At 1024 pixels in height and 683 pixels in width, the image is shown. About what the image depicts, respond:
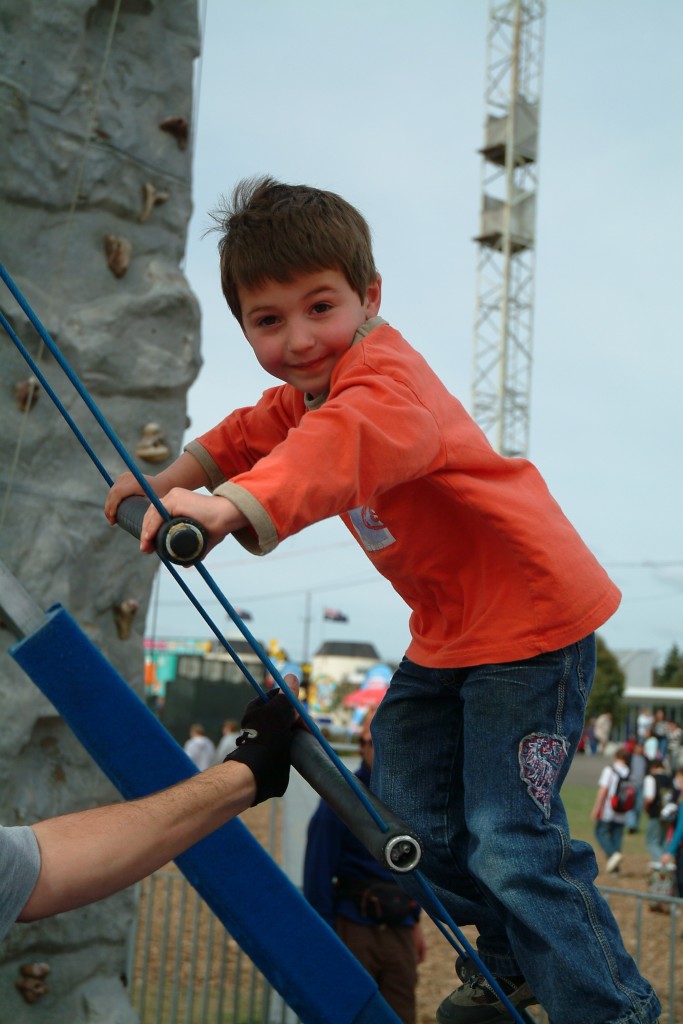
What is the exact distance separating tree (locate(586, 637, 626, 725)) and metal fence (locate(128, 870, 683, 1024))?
33.0m

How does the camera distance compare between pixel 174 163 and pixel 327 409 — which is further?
pixel 174 163

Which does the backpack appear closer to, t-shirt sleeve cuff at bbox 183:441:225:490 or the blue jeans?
the blue jeans

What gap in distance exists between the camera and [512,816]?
5.06ft

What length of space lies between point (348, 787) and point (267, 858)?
328 millimetres

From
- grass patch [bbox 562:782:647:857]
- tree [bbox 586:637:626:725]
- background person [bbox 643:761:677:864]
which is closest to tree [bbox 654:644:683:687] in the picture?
tree [bbox 586:637:626:725]

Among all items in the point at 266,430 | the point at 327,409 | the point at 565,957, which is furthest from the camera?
the point at 266,430

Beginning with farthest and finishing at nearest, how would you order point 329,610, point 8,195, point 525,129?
point 329,610, point 525,129, point 8,195

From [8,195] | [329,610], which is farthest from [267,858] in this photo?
[329,610]

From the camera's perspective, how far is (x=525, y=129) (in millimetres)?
26953

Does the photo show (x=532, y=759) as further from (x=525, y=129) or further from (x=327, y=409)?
(x=525, y=129)

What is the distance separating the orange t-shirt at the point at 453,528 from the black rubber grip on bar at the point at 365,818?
28 centimetres

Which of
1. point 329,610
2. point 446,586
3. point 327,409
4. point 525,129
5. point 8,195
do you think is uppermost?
point 525,129

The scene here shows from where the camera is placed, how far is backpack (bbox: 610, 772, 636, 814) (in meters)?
10.5

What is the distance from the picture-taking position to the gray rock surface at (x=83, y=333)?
11.1 feet
